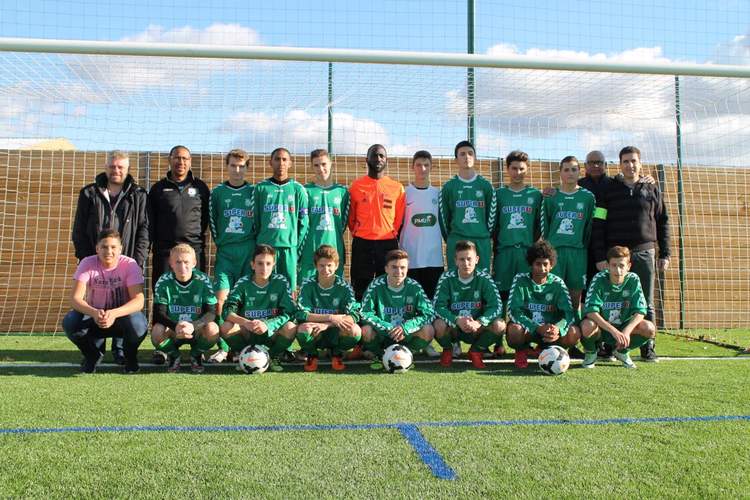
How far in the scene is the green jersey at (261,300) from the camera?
16.9ft

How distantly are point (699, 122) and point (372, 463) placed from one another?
23.4ft

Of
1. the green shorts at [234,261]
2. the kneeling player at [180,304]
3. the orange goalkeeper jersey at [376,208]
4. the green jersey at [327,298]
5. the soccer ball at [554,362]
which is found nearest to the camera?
the soccer ball at [554,362]

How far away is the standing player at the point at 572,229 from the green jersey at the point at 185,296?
10.2ft

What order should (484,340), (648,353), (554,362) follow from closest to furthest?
1. (554,362)
2. (484,340)
3. (648,353)

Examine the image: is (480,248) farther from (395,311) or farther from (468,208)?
(395,311)

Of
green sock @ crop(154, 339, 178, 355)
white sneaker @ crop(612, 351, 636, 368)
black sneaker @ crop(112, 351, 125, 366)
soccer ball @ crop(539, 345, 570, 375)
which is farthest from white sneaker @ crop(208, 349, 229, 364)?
white sneaker @ crop(612, 351, 636, 368)

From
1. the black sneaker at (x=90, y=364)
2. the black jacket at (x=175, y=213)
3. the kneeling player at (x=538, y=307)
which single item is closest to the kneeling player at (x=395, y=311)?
the kneeling player at (x=538, y=307)

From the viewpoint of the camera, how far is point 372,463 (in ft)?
8.60

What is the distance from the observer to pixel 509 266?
5746 millimetres

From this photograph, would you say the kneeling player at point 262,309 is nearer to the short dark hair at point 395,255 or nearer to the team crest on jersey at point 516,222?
the short dark hair at point 395,255

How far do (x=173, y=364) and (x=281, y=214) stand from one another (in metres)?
1.56

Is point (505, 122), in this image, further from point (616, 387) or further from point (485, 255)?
point (616, 387)

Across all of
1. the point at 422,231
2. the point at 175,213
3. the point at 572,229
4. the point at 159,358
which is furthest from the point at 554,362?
the point at 175,213

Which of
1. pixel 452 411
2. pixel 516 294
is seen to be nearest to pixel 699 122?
pixel 516 294
